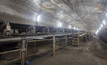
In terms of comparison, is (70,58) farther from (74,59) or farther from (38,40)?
(38,40)

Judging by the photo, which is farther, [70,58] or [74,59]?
[70,58]

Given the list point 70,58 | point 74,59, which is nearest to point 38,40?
point 70,58

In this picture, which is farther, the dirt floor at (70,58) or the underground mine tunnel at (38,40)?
the dirt floor at (70,58)

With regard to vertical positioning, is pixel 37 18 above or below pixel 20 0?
below

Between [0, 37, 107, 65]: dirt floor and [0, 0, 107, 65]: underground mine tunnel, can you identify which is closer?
[0, 0, 107, 65]: underground mine tunnel

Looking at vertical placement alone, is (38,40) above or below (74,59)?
above

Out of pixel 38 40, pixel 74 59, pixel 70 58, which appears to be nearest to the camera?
pixel 38 40

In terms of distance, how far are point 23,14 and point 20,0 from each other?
6.57 ft

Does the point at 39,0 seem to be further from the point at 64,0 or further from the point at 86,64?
the point at 86,64

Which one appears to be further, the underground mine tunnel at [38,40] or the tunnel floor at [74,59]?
the tunnel floor at [74,59]

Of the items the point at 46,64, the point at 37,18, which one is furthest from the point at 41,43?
the point at 46,64

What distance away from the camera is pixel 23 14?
801cm

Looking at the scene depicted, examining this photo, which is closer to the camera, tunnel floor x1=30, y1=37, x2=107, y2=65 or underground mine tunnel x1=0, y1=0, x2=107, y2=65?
underground mine tunnel x1=0, y1=0, x2=107, y2=65

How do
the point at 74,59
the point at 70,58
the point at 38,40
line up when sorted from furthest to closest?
the point at 70,58
the point at 74,59
the point at 38,40
